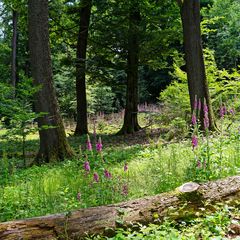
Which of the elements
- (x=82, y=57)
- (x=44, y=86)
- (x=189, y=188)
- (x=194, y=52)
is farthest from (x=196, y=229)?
(x=82, y=57)

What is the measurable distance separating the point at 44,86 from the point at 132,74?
6104 millimetres

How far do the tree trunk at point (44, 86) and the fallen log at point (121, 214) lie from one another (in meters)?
5.22

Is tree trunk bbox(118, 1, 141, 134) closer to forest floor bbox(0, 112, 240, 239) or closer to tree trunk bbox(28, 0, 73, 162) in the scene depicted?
tree trunk bbox(28, 0, 73, 162)

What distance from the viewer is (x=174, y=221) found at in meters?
3.39

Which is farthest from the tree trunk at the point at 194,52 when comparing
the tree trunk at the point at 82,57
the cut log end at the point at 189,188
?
the tree trunk at the point at 82,57

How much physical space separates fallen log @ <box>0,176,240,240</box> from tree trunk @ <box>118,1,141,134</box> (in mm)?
9522

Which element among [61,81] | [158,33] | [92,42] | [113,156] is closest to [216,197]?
[113,156]

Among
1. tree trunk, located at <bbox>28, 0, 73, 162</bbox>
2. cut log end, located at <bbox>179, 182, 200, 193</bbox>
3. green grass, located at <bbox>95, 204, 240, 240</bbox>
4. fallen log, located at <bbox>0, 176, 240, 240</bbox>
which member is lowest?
green grass, located at <bbox>95, 204, 240, 240</bbox>

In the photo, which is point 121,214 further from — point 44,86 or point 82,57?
point 82,57

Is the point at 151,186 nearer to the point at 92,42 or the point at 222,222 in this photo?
the point at 222,222

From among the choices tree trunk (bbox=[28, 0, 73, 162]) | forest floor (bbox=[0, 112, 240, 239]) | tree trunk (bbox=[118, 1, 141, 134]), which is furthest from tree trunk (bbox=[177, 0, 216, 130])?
tree trunk (bbox=[118, 1, 141, 134])

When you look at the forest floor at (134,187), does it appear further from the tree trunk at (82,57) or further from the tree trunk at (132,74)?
the tree trunk at (82,57)

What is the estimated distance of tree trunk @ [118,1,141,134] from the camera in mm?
13382

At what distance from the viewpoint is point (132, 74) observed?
14.0m
